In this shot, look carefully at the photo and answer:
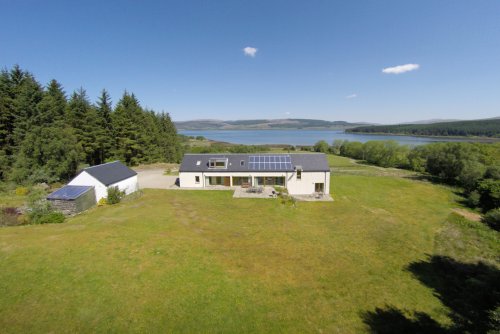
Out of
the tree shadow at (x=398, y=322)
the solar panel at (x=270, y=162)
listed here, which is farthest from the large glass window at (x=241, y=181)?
the tree shadow at (x=398, y=322)

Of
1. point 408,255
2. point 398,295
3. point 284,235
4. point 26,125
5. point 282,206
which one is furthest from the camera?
point 26,125

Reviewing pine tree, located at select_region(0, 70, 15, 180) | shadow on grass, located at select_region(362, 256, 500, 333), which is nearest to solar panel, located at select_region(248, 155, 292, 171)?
shadow on grass, located at select_region(362, 256, 500, 333)

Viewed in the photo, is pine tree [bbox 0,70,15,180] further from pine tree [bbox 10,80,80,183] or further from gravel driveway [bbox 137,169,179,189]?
gravel driveway [bbox 137,169,179,189]

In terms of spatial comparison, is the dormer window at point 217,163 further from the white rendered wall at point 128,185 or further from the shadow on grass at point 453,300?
the shadow on grass at point 453,300

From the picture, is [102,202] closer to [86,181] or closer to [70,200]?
[86,181]

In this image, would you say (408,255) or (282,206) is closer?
(408,255)

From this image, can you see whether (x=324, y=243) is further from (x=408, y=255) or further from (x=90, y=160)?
(x=90, y=160)

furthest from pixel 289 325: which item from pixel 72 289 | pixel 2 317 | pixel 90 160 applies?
pixel 90 160
